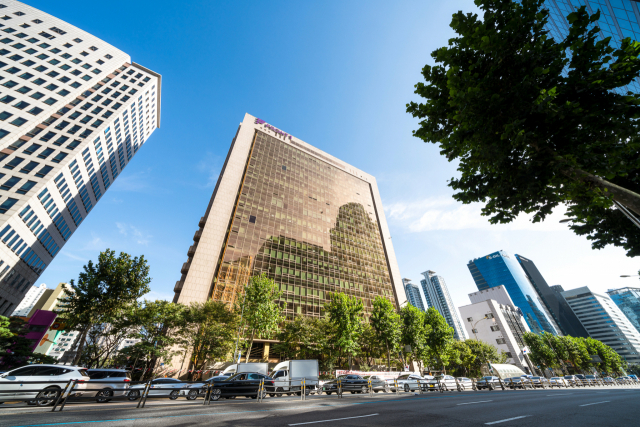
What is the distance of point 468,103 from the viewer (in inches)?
300

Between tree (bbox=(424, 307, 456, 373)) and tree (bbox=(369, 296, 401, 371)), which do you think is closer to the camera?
tree (bbox=(369, 296, 401, 371))

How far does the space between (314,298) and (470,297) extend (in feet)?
278

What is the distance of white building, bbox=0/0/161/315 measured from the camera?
41594mm

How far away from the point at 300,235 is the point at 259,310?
2425cm

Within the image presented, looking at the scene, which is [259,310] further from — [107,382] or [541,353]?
[541,353]

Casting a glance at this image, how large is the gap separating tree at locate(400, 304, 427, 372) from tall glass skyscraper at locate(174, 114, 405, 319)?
50.6ft

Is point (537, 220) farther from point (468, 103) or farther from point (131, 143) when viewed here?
point (131, 143)

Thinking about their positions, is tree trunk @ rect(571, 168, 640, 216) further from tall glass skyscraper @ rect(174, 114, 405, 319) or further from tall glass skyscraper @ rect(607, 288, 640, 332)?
tall glass skyscraper @ rect(607, 288, 640, 332)

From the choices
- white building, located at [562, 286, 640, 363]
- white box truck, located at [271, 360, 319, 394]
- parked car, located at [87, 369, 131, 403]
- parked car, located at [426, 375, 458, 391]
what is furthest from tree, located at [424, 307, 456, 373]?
white building, located at [562, 286, 640, 363]

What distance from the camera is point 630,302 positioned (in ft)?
480

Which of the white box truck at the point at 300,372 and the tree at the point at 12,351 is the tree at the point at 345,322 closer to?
the white box truck at the point at 300,372

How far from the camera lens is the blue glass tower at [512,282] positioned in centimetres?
12225

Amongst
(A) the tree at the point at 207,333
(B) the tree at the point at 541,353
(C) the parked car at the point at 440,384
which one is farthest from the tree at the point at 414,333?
(B) the tree at the point at 541,353

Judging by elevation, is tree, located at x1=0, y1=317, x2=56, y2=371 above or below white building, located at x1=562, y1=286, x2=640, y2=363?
below
